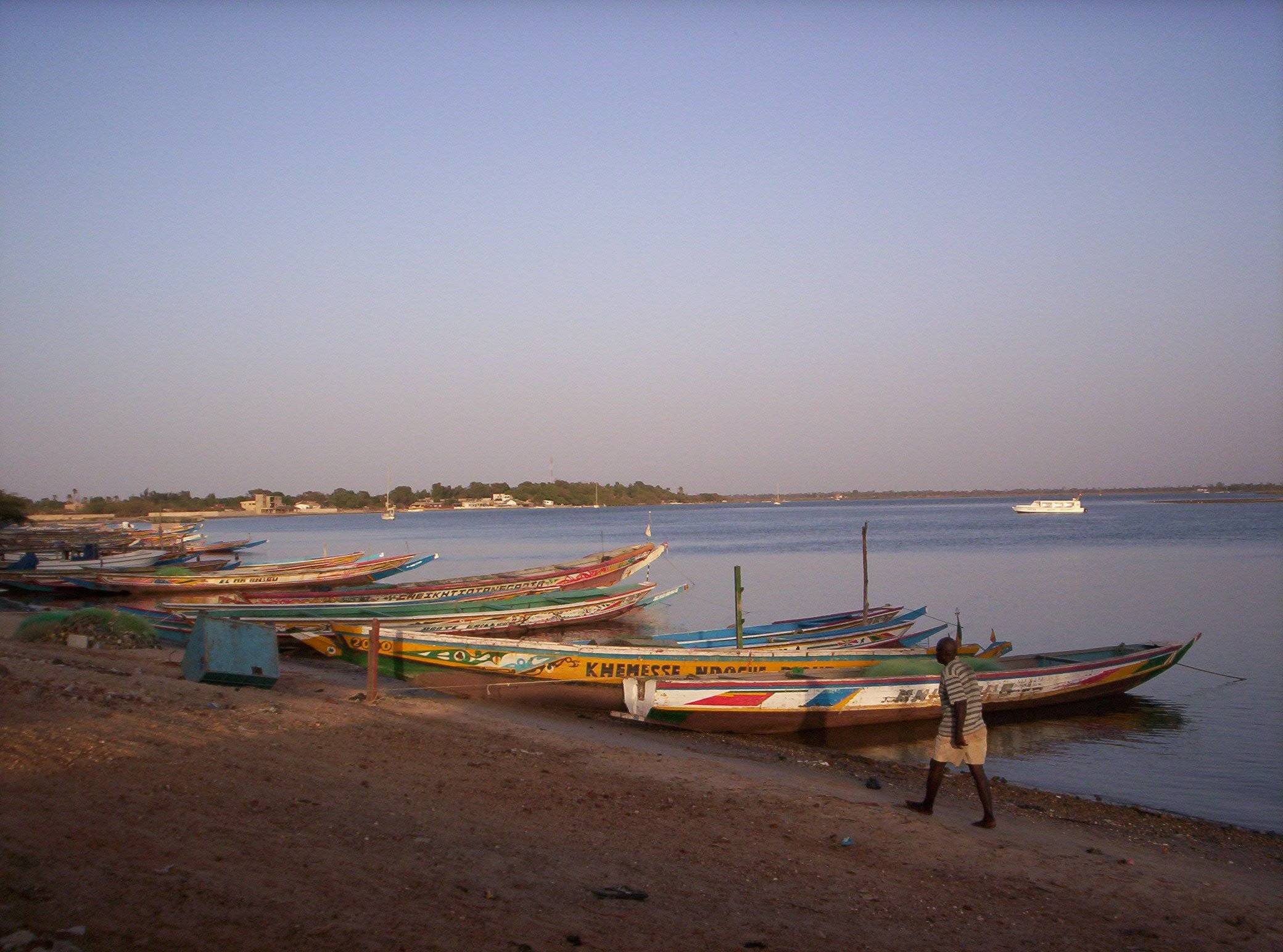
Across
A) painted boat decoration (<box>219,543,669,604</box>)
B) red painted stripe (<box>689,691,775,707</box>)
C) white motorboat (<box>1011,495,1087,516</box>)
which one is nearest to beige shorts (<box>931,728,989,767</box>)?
red painted stripe (<box>689,691,775,707</box>)

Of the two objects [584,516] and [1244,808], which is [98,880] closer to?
[1244,808]

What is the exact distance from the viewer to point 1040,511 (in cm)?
11012

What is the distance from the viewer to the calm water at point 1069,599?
11.6 m

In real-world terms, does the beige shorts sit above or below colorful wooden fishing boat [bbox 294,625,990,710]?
above

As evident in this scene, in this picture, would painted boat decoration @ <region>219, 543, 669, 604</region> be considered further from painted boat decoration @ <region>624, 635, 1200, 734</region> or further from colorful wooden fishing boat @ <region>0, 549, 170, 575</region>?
painted boat decoration @ <region>624, 635, 1200, 734</region>

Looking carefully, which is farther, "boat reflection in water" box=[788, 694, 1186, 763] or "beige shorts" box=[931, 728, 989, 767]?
"boat reflection in water" box=[788, 694, 1186, 763]

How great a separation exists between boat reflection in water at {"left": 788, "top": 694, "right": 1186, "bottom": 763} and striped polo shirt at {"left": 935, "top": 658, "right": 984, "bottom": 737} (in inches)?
165

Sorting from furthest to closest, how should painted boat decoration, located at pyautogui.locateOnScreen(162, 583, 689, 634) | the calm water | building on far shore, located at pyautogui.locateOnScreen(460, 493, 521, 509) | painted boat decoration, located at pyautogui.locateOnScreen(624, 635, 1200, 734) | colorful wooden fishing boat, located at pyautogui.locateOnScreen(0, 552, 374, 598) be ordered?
building on far shore, located at pyautogui.locateOnScreen(460, 493, 521, 509) < colorful wooden fishing boat, located at pyautogui.locateOnScreen(0, 552, 374, 598) < painted boat decoration, located at pyautogui.locateOnScreen(162, 583, 689, 634) < painted boat decoration, located at pyautogui.locateOnScreen(624, 635, 1200, 734) < the calm water

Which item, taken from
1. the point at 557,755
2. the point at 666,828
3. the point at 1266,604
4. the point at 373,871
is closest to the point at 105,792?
the point at 373,871

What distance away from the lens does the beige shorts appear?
291 inches

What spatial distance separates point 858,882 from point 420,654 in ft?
30.0

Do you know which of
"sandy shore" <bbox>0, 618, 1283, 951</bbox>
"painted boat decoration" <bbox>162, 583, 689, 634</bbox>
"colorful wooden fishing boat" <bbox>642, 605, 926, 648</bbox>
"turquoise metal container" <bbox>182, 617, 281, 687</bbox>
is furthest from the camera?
"painted boat decoration" <bbox>162, 583, 689, 634</bbox>

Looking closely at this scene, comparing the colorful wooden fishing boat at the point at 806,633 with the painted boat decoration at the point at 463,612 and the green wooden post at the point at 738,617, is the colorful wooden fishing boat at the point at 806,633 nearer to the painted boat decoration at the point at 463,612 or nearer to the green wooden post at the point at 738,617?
the green wooden post at the point at 738,617

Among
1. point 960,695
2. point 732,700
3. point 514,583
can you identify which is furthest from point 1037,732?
point 514,583
